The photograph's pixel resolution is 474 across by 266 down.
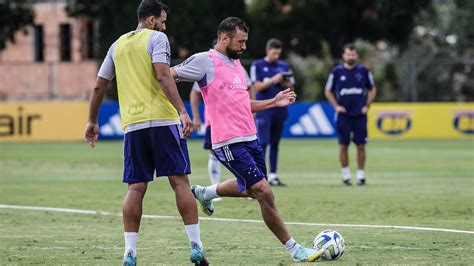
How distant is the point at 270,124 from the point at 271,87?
70 centimetres

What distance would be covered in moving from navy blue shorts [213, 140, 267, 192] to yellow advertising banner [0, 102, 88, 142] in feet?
87.0

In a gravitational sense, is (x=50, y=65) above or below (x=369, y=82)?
below

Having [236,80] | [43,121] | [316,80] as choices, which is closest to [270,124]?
[236,80]

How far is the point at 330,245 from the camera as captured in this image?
9.77 m

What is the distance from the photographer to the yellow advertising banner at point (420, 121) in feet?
121

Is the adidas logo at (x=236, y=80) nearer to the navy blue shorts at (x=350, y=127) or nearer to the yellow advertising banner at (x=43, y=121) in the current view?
the navy blue shorts at (x=350, y=127)

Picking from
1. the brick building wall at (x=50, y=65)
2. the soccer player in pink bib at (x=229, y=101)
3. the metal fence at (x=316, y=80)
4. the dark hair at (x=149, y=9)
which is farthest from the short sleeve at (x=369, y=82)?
the brick building wall at (x=50, y=65)

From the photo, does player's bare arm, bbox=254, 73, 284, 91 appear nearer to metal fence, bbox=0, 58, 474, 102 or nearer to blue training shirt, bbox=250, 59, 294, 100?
blue training shirt, bbox=250, 59, 294, 100

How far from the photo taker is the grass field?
10.2 metres

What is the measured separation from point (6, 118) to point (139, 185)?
27653mm

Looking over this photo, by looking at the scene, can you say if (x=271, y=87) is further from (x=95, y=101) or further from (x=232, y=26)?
(x=95, y=101)

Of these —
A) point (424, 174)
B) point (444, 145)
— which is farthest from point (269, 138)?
point (444, 145)

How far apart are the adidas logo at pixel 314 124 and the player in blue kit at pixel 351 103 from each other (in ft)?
56.3

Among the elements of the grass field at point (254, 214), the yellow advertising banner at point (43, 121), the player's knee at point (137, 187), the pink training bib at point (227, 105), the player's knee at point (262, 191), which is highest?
the pink training bib at point (227, 105)
